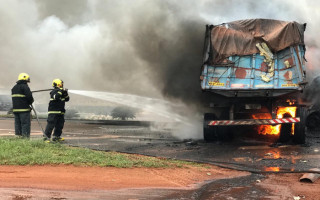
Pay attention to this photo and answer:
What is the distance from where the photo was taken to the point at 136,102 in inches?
615

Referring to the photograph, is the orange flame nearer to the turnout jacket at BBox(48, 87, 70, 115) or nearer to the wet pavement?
the wet pavement

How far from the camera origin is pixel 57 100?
29.5 feet

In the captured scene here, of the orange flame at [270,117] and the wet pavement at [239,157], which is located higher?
the orange flame at [270,117]

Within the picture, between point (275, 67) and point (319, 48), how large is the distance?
3866 millimetres

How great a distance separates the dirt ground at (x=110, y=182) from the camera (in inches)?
157

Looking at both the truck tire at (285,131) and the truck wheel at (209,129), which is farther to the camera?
the truck wheel at (209,129)

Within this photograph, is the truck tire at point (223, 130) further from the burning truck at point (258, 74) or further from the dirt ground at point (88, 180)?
the dirt ground at point (88, 180)

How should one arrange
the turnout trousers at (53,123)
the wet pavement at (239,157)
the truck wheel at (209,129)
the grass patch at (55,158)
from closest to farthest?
the wet pavement at (239,157) → the grass patch at (55,158) → the turnout trousers at (53,123) → the truck wheel at (209,129)

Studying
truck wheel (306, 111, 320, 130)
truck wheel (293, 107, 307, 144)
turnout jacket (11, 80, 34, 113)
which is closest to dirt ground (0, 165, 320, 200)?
turnout jacket (11, 80, 34, 113)

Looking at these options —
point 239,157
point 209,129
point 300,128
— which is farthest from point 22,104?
point 300,128

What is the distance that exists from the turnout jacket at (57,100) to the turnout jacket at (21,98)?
74cm

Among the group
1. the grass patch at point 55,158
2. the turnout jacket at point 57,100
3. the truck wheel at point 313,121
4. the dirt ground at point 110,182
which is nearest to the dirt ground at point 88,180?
the dirt ground at point 110,182

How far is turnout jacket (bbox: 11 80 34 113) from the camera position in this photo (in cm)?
816

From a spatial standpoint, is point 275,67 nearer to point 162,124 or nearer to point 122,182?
point 122,182
